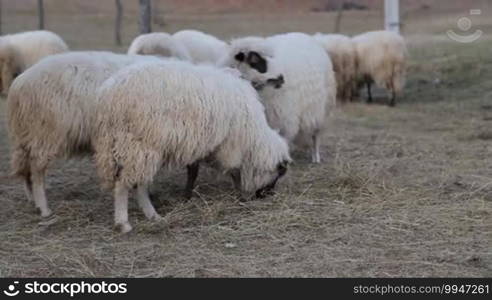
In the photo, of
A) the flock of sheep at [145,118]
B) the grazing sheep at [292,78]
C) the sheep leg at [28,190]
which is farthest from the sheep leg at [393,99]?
the sheep leg at [28,190]

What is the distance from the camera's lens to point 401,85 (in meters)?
14.1

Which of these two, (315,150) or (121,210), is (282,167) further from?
(315,150)

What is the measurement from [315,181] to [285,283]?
2.84m

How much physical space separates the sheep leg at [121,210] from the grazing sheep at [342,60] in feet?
29.2

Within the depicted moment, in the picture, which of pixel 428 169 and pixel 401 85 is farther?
pixel 401 85

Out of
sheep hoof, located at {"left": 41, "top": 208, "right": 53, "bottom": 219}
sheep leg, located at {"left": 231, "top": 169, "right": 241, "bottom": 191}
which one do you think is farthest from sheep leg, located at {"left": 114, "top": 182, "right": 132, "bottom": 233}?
sheep leg, located at {"left": 231, "top": 169, "right": 241, "bottom": 191}

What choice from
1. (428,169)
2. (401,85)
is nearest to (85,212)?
(428,169)

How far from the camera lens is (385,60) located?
13.9 m

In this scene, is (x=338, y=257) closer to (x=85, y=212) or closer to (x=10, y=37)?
(x=85, y=212)

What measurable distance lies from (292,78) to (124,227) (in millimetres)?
2739

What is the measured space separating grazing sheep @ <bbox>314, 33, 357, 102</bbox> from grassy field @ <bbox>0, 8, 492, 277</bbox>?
4.34 meters

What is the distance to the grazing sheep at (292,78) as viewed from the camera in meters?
7.09

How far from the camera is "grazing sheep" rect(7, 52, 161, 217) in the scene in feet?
19.2

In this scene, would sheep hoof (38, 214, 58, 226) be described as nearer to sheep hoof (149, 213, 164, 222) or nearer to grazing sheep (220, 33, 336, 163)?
sheep hoof (149, 213, 164, 222)
